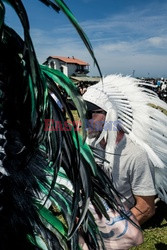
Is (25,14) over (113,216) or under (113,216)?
over

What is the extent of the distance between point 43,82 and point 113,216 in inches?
40.6

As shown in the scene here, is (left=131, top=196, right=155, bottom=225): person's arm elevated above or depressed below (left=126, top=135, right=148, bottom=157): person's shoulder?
below

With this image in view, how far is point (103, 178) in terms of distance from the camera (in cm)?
121

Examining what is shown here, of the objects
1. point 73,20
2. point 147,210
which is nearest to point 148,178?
point 147,210

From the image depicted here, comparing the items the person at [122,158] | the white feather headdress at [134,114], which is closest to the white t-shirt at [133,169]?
the person at [122,158]

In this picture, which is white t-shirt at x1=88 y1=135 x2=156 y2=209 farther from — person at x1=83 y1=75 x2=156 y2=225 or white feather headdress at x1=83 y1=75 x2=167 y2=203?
white feather headdress at x1=83 y1=75 x2=167 y2=203

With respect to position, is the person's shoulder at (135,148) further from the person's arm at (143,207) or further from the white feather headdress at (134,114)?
the person's arm at (143,207)

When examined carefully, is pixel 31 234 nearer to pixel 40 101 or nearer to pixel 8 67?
pixel 40 101

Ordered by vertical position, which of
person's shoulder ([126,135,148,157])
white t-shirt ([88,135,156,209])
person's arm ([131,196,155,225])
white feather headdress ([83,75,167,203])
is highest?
white feather headdress ([83,75,167,203])

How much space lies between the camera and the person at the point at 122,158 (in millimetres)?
2174

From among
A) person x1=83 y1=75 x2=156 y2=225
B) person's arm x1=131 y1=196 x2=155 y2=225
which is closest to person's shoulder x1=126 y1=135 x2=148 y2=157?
person x1=83 y1=75 x2=156 y2=225

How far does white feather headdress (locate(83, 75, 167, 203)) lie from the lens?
221 centimetres

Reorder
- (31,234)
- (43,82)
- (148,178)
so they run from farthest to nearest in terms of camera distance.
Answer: (148,178) < (31,234) < (43,82)

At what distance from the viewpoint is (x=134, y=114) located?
2.35m
